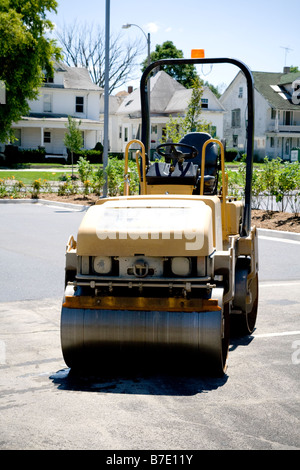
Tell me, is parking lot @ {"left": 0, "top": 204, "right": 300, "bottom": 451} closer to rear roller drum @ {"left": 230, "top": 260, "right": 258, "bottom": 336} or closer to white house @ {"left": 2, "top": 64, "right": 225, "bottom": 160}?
rear roller drum @ {"left": 230, "top": 260, "right": 258, "bottom": 336}

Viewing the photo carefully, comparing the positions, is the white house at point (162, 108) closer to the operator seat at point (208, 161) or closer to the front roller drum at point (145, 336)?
the operator seat at point (208, 161)

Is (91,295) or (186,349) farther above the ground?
(91,295)

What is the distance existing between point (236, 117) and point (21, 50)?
34.0 meters

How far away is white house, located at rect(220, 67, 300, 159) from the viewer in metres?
64.8

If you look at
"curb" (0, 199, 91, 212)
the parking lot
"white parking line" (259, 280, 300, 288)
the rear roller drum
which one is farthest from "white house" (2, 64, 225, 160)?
the parking lot

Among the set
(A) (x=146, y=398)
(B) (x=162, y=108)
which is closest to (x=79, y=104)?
(B) (x=162, y=108)

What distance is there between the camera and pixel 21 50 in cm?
3991

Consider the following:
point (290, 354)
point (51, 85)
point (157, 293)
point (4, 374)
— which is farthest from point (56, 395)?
point (51, 85)

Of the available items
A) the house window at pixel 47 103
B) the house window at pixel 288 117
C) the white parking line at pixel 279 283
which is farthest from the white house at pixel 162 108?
the white parking line at pixel 279 283

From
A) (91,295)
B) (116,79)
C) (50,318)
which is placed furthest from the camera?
(116,79)

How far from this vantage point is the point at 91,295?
Answer: 18.7 ft

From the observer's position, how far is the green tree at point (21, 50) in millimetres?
38897
